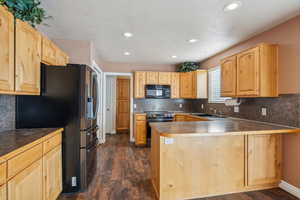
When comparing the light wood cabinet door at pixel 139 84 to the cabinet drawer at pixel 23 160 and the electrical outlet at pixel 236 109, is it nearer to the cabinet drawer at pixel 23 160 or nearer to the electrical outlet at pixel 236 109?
the electrical outlet at pixel 236 109

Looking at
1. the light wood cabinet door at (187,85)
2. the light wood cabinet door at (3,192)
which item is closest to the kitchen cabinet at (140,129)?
the light wood cabinet door at (187,85)

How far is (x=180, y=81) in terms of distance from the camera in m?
4.93

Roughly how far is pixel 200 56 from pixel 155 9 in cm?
255

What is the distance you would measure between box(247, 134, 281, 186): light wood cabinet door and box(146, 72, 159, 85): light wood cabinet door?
3102 millimetres

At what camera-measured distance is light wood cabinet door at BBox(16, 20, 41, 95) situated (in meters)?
1.57

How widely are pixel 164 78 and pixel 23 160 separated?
404cm

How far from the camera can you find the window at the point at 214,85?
398 centimetres

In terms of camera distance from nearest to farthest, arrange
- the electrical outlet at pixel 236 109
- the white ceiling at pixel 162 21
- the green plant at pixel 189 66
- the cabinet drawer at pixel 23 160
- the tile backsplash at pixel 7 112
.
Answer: the cabinet drawer at pixel 23 160 < the tile backsplash at pixel 7 112 < the white ceiling at pixel 162 21 < the electrical outlet at pixel 236 109 < the green plant at pixel 189 66

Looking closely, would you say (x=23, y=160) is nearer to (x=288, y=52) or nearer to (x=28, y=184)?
(x=28, y=184)

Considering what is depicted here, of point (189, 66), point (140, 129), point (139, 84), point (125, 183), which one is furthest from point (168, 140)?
point (189, 66)

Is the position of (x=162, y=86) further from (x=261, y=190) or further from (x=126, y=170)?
(x=261, y=190)

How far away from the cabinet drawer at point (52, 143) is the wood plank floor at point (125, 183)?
0.80 m

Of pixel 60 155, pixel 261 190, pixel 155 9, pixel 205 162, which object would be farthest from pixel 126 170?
pixel 155 9

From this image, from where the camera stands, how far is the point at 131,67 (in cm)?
498
